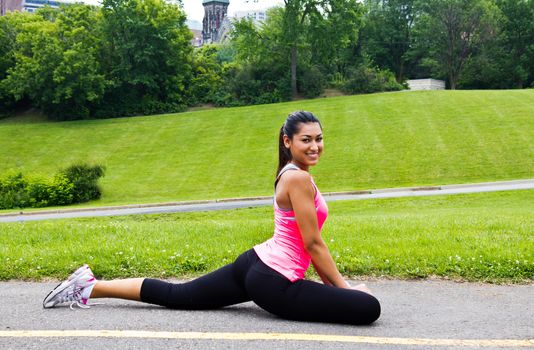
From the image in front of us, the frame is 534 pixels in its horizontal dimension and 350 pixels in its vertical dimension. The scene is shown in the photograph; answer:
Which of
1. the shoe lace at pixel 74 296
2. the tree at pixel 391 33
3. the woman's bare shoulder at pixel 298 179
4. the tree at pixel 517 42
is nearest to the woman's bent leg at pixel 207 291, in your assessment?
the shoe lace at pixel 74 296

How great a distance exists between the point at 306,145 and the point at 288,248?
89 cm

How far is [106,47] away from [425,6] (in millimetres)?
43365

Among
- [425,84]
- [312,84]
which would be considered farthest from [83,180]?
[425,84]

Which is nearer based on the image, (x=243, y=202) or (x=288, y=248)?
(x=288, y=248)

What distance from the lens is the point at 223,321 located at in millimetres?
4285

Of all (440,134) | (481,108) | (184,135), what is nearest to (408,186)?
(440,134)

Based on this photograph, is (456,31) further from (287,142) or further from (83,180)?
(287,142)

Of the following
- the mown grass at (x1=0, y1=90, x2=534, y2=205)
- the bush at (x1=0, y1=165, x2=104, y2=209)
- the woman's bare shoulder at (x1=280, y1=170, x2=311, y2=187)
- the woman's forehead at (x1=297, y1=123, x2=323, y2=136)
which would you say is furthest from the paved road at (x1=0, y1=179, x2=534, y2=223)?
the woman's bare shoulder at (x1=280, y1=170, x2=311, y2=187)

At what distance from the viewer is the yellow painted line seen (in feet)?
12.4

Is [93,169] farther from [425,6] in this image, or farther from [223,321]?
[425,6]

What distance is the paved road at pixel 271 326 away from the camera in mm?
3791

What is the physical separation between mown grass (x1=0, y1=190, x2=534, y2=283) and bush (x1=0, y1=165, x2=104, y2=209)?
13909 millimetres

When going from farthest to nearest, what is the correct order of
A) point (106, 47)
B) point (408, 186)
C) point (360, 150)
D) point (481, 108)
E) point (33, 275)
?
point (106, 47) → point (481, 108) → point (360, 150) → point (408, 186) → point (33, 275)

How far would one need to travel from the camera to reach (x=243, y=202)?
20.5m
